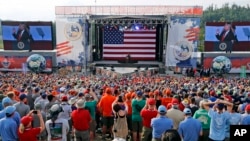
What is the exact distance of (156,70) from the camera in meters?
29.2

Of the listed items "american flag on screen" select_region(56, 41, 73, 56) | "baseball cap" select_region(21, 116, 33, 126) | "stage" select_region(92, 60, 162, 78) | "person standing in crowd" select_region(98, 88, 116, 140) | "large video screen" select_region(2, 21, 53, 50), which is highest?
"large video screen" select_region(2, 21, 53, 50)

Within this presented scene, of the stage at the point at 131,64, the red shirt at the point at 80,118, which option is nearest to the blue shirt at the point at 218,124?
the red shirt at the point at 80,118

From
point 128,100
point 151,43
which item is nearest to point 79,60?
point 151,43

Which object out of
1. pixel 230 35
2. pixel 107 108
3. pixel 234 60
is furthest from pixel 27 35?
pixel 107 108

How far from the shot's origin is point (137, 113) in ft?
28.1

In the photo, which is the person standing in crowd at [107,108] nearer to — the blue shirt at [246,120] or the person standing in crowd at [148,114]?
the person standing in crowd at [148,114]

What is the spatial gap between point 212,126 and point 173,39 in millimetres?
22649

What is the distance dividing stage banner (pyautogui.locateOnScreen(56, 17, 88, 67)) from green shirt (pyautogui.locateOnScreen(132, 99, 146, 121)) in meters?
21.9

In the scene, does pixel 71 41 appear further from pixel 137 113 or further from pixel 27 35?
pixel 137 113

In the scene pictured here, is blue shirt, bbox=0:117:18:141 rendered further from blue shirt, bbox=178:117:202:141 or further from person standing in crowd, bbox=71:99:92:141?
blue shirt, bbox=178:117:202:141

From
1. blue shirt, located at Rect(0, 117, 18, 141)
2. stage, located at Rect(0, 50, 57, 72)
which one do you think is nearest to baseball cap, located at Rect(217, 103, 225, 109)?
blue shirt, located at Rect(0, 117, 18, 141)

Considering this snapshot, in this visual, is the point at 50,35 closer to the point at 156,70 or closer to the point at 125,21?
the point at 125,21

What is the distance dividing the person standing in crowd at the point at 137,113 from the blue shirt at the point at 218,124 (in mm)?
1829

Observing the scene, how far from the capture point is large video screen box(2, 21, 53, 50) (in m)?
32.5
